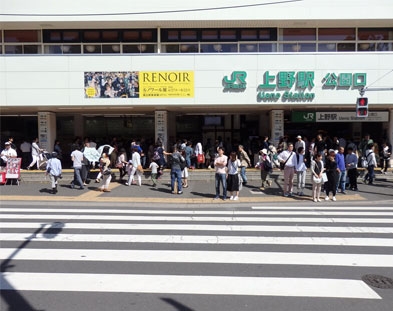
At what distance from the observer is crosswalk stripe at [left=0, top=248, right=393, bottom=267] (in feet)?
18.6

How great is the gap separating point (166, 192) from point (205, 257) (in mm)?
7875

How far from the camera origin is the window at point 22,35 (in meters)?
19.3

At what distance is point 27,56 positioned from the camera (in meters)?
17.4

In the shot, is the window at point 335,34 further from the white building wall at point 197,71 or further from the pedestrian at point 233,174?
the pedestrian at point 233,174

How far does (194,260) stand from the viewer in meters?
5.73

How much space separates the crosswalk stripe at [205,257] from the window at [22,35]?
53.0ft

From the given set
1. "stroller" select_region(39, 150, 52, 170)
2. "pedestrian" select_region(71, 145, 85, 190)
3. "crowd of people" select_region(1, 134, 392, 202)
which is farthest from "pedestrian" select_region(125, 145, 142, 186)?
"stroller" select_region(39, 150, 52, 170)

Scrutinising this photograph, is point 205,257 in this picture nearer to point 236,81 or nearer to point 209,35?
point 236,81

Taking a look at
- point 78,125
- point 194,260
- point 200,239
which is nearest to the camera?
point 194,260

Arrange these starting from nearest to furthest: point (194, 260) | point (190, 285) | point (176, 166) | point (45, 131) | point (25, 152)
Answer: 1. point (190, 285)
2. point (194, 260)
3. point (176, 166)
4. point (45, 131)
5. point (25, 152)

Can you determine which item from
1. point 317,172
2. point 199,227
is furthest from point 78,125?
point 199,227

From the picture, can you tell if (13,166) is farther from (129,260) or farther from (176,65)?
(129,260)

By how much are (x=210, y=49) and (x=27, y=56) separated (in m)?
9.04

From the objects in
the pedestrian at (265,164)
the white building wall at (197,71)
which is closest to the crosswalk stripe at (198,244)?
the pedestrian at (265,164)
